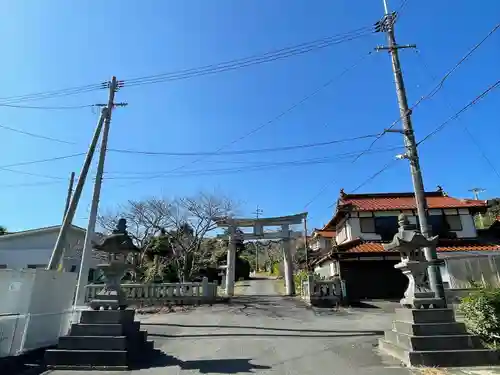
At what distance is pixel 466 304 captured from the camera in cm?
785

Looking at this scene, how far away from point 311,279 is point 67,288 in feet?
43.1

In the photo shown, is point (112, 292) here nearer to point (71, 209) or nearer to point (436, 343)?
point (71, 209)

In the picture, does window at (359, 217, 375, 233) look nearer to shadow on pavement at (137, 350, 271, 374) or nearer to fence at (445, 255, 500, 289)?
fence at (445, 255, 500, 289)

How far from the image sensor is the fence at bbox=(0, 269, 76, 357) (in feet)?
24.7

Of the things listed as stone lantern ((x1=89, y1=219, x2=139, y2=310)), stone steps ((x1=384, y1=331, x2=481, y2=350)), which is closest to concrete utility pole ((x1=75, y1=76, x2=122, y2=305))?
stone lantern ((x1=89, y1=219, x2=139, y2=310))

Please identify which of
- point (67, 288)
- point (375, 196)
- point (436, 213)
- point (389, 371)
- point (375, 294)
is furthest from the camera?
point (375, 196)

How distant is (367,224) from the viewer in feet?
76.1

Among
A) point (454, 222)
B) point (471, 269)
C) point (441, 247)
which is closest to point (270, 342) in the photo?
point (471, 269)

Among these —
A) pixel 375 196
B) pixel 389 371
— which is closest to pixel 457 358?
pixel 389 371

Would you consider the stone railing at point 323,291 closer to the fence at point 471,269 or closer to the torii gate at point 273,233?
the fence at point 471,269

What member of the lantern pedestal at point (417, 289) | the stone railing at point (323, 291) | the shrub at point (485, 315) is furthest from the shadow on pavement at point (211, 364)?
the stone railing at point (323, 291)

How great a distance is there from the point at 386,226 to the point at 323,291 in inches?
290

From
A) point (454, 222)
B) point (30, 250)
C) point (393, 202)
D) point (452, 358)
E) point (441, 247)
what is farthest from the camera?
point (30, 250)

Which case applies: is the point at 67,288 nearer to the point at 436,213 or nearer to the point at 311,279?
the point at 311,279
